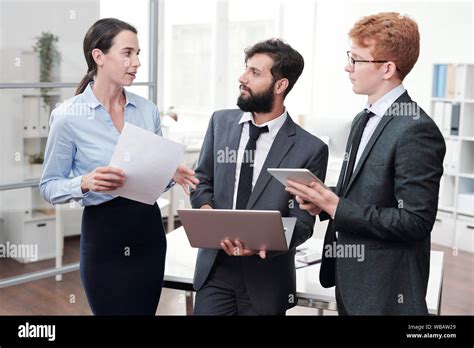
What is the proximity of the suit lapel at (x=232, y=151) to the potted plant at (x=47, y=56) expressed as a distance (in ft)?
7.47

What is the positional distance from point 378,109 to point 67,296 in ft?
9.46

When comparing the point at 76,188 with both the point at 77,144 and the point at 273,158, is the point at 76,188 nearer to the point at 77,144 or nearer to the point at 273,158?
the point at 77,144

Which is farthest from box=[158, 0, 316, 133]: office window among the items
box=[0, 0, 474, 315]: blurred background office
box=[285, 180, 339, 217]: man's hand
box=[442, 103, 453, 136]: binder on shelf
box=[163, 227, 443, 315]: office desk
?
box=[285, 180, 339, 217]: man's hand

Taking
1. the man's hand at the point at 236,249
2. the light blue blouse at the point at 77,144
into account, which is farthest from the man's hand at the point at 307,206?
the light blue blouse at the point at 77,144

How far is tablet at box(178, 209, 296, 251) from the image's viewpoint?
64.4 inches

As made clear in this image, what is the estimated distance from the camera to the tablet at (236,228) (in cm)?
163

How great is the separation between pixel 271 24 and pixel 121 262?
5.95 metres

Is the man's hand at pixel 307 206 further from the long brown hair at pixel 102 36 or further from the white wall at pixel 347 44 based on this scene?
the white wall at pixel 347 44

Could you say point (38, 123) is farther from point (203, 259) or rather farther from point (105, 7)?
point (203, 259)

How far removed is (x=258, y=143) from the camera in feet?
6.49

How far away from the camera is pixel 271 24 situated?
746 cm

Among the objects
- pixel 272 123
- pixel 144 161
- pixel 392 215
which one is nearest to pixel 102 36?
pixel 144 161

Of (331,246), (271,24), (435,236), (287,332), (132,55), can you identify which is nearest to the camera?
(287,332)

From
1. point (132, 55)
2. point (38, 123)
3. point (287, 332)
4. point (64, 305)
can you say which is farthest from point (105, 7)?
point (287, 332)
